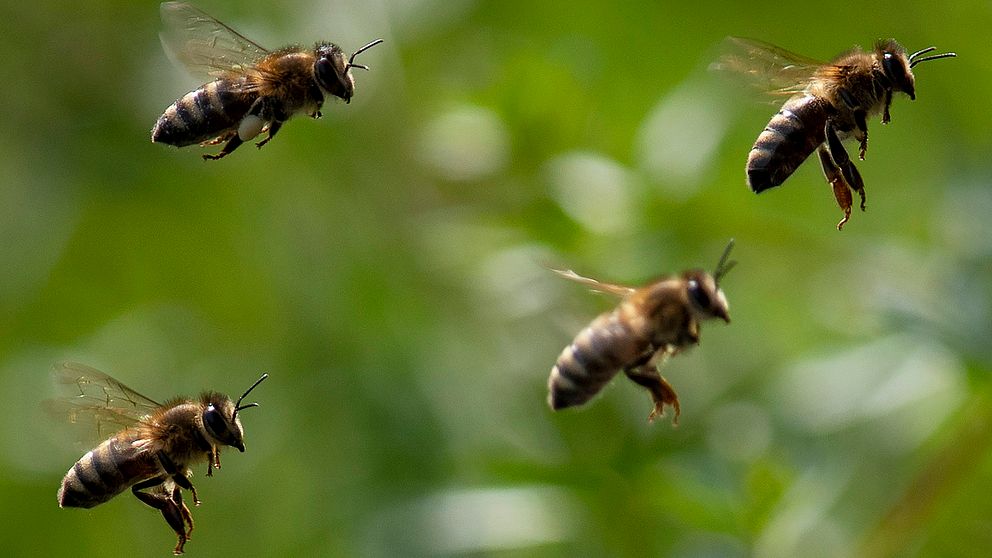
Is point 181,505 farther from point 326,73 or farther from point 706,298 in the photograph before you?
point 706,298

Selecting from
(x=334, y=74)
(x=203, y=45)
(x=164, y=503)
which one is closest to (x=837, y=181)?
(x=334, y=74)

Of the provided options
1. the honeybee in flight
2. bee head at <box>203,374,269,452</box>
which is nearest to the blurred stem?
the honeybee in flight

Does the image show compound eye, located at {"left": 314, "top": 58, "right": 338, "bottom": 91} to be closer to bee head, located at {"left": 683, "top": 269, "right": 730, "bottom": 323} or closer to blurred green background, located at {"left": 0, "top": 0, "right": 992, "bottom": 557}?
bee head, located at {"left": 683, "top": 269, "right": 730, "bottom": 323}

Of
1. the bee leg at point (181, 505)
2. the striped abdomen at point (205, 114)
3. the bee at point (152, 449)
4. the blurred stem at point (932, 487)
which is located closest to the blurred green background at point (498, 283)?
the blurred stem at point (932, 487)

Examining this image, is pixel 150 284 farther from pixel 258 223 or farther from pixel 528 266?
pixel 528 266

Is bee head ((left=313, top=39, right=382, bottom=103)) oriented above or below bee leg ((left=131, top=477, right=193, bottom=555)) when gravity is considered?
above

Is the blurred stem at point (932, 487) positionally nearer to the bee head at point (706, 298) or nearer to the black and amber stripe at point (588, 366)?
the black and amber stripe at point (588, 366)
